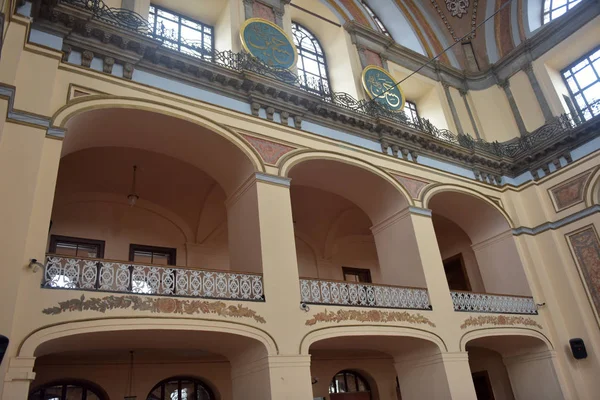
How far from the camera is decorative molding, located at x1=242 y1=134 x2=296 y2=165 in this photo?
9.00 metres

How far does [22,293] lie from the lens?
18.7 feet

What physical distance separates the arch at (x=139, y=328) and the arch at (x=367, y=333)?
2.15ft

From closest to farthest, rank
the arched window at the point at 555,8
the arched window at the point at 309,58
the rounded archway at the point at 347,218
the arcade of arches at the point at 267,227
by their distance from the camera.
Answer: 1. the arcade of arches at the point at 267,227
2. the rounded archway at the point at 347,218
3. the arched window at the point at 309,58
4. the arched window at the point at 555,8

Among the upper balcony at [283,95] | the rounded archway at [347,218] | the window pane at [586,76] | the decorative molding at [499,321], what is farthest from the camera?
the window pane at [586,76]

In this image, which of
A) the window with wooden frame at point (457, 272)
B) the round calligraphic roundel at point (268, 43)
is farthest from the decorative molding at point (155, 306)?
the window with wooden frame at point (457, 272)

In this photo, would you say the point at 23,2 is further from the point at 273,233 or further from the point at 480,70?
the point at 480,70

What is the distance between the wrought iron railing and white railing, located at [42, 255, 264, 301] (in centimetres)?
423

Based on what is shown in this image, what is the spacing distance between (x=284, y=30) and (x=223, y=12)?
5.13 ft

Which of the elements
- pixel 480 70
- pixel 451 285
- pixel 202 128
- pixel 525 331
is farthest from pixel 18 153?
pixel 480 70

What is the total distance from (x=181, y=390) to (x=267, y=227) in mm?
4012

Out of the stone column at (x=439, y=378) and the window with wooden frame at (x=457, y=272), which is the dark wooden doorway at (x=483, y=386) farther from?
the stone column at (x=439, y=378)

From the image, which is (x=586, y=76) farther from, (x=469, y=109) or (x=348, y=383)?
(x=348, y=383)

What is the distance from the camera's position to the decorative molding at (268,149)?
9000 mm

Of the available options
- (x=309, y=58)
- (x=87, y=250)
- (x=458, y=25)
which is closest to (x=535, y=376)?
(x=309, y=58)
